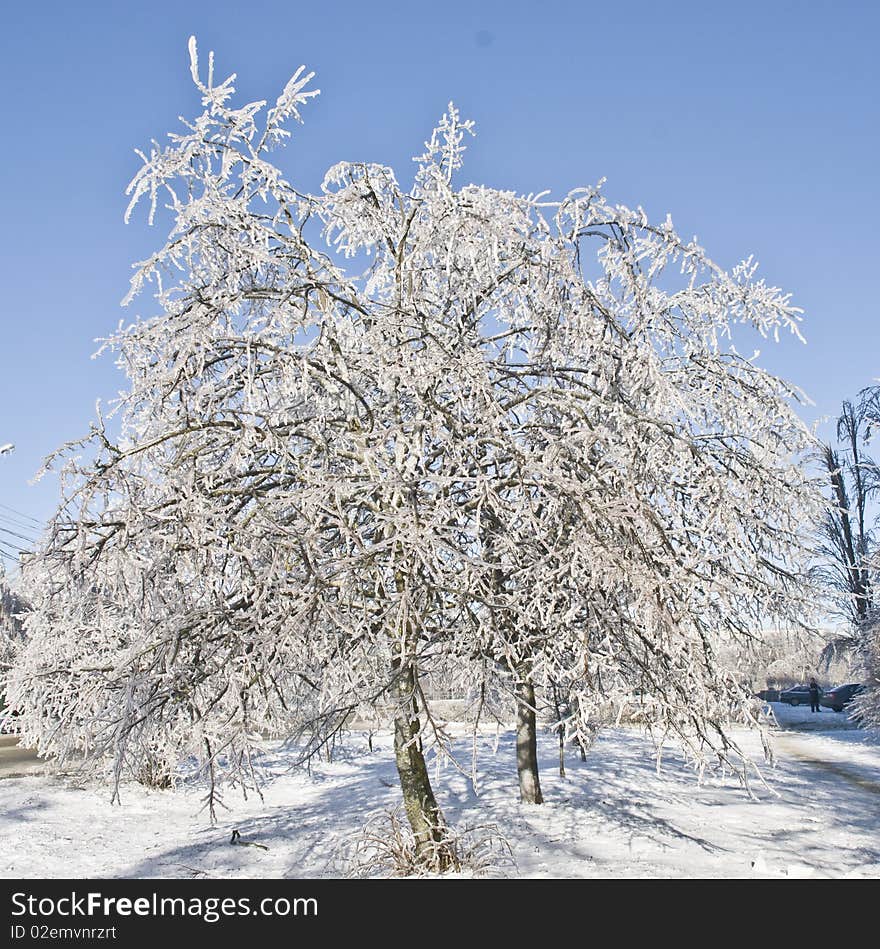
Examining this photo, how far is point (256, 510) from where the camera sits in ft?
20.0

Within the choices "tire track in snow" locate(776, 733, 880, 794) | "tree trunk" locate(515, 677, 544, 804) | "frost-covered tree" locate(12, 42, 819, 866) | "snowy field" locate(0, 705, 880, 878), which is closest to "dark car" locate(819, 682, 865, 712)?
"tire track in snow" locate(776, 733, 880, 794)

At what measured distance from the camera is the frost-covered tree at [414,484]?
5.79 m

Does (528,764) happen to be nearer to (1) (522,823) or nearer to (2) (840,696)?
(1) (522,823)

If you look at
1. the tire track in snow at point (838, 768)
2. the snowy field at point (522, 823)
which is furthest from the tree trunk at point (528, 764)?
the tire track in snow at point (838, 768)

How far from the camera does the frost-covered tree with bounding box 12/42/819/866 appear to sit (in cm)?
579

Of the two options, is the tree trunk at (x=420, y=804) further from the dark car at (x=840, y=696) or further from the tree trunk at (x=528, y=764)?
the dark car at (x=840, y=696)

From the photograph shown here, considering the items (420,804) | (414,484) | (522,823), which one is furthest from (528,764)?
(414,484)

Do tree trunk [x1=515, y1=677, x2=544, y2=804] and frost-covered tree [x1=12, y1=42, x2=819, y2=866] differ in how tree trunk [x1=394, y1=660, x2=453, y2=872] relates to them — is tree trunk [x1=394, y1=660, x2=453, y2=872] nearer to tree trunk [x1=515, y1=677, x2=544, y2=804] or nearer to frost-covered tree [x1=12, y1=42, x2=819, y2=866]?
frost-covered tree [x1=12, y1=42, x2=819, y2=866]

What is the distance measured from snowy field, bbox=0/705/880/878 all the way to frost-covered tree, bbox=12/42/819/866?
127 centimetres

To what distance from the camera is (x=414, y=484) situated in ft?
19.2

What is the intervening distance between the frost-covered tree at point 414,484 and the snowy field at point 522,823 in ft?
4.15

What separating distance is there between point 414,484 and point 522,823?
562cm

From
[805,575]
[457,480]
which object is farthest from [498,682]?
[805,575]

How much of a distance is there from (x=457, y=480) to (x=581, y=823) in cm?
585
